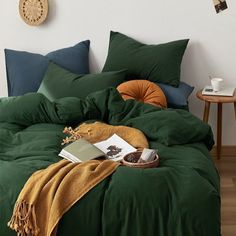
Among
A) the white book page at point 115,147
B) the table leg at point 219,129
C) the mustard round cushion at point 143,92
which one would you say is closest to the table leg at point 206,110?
the table leg at point 219,129

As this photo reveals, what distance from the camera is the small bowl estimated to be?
205 cm

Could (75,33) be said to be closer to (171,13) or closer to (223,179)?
(171,13)

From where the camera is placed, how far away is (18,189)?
1935mm

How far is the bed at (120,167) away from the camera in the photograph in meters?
1.83

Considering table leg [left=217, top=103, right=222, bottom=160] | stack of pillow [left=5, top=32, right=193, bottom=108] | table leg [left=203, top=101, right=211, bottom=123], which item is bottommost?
table leg [left=217, top=103, right=222, bottom=160]

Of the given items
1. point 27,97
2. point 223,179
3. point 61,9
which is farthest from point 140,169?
point 61,9

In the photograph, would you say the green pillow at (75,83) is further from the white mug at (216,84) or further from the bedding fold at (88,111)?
the white mug at (216,84)

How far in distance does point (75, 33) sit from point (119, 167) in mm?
1732

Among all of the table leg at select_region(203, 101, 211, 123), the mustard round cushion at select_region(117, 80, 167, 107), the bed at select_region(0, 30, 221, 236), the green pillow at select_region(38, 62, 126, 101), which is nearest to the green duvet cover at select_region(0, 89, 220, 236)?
the bed at select_region(0, 30, 221, 236)

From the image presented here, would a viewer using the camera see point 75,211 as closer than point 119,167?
Yes

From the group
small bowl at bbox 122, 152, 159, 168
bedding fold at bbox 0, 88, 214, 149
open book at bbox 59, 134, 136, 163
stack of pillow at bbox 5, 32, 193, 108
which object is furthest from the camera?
stack of pillow at bbox 5, 32, 193, 108

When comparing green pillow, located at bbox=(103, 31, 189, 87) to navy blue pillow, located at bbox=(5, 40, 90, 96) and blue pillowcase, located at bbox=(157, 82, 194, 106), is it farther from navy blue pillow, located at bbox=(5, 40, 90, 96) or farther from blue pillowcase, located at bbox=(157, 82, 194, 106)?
navy blue pillow, located at bbox=(5, 40, 90, 96)

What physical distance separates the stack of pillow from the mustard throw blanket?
3.72 feet

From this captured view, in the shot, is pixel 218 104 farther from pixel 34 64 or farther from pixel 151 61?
pixel 34 64
